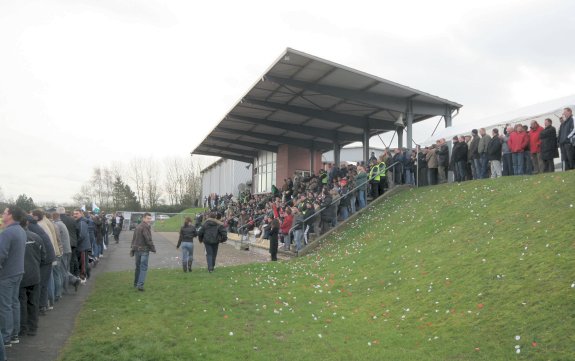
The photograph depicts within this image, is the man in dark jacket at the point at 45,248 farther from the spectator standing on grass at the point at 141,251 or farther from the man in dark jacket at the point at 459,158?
the man in dark jacket at the point at 459,158

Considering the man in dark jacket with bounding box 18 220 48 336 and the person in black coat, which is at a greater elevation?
the person in black coat

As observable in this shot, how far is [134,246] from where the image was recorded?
12.1 meters

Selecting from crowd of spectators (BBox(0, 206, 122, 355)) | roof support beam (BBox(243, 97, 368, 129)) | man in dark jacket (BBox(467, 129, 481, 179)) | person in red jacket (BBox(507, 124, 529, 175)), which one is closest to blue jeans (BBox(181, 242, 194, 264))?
crowd of spectators (BBox(0, 206, 122, 355))

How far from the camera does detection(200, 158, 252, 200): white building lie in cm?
5319

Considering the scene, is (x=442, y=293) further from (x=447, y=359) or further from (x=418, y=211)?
(x=418, y=211)

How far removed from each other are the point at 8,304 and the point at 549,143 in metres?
13.5

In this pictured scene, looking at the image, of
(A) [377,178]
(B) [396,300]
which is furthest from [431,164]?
(B) [396,300]

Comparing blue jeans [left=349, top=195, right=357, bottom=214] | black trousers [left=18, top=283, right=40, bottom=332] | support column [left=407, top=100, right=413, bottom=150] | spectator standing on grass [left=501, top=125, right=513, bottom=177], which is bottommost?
black trousers [left=18, top=283, right=40, bottom=332]

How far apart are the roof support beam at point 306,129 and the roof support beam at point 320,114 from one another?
12.2 ft

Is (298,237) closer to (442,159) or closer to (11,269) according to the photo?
(442,159)

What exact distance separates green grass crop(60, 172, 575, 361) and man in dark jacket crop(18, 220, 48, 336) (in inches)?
32.3

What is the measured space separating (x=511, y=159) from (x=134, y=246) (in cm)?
1188

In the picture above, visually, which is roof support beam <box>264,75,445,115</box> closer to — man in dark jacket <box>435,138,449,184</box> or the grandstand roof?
the grandstand roof

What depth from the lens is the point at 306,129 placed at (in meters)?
31.0
